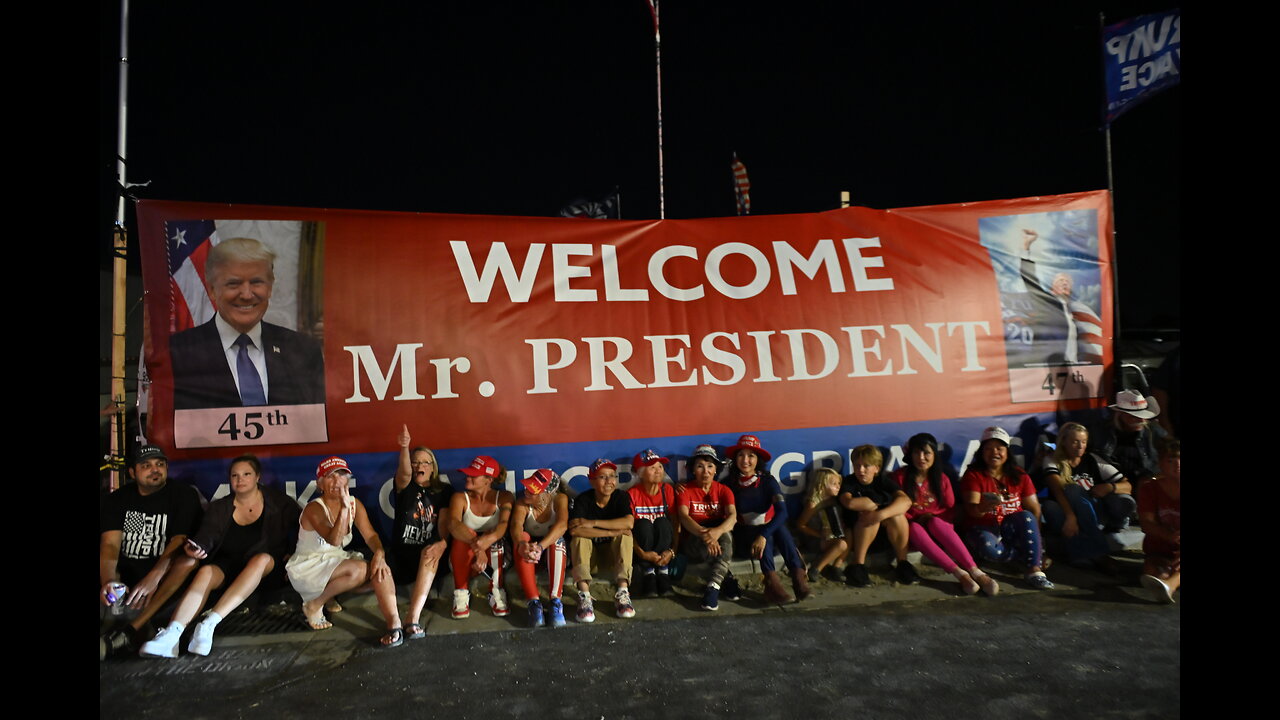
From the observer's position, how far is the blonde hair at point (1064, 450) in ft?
18.5

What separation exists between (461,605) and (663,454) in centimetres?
194

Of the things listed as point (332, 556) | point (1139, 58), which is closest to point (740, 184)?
point (1139, 58)

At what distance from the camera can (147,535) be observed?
4.63 meters

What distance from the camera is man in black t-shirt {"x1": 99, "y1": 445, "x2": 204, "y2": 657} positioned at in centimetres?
443

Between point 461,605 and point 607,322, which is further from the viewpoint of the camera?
point 607,322

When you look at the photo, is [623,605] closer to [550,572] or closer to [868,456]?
[550,572]

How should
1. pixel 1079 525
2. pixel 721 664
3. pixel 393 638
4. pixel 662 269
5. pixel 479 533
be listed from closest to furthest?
pixel 721 664 < pixel 393 638 < pixel 479 533 < pixel 1079 525 < pixel 662 269

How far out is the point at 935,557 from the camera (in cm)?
512

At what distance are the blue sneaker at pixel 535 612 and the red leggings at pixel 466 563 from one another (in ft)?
1.13

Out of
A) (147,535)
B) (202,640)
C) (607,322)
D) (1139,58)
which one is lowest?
(202,640)

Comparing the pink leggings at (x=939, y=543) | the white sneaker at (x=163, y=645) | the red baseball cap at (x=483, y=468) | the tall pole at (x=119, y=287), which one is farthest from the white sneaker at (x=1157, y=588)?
the tall pole at (x=119, y=287)

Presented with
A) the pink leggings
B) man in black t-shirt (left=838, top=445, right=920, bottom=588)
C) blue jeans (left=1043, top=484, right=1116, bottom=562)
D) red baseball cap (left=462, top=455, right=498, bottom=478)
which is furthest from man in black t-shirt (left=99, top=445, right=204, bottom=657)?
blue jeans (left=1043, top=484, right=1116, bottom=562)

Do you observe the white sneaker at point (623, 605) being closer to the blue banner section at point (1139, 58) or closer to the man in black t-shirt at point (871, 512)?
the man in black t-shirt at point (871, 512)

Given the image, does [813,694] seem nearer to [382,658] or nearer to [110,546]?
[382,658]
